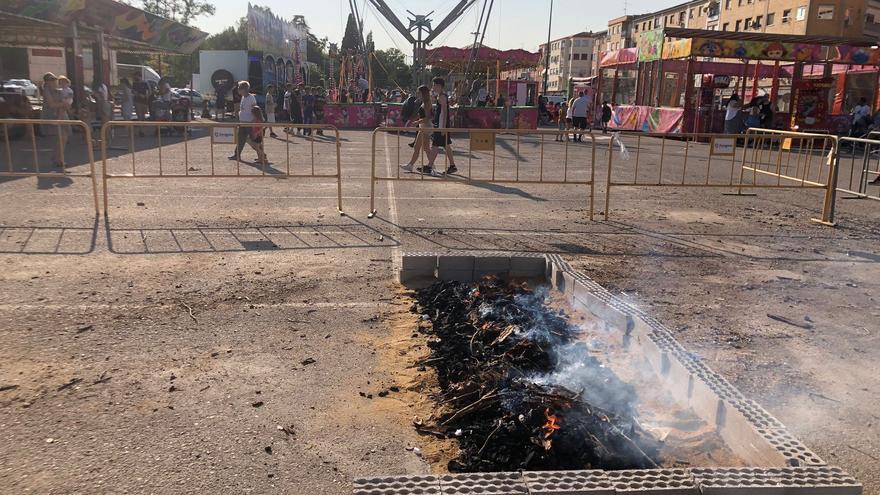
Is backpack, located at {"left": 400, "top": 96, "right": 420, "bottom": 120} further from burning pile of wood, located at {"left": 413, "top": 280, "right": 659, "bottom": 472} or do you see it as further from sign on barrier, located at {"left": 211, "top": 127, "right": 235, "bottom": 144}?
burning pile of wood, located at {"left": 413, "top": 280, "right": 659, "bottom": 472}

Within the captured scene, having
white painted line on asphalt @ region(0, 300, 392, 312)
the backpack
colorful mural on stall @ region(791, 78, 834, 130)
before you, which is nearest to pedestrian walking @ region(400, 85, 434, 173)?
the backpack

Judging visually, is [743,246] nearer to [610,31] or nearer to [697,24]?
[697,24]

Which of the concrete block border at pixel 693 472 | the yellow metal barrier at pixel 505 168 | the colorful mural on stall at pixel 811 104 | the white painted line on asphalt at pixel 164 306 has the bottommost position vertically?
the white painted line on asphalt at pixel 164 306

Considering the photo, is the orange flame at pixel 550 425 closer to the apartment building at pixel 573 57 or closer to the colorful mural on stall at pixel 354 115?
the colorful mural on stall at pixel 354 115

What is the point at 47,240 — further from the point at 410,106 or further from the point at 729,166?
the point at 729,166

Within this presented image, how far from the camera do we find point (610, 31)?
11625cm

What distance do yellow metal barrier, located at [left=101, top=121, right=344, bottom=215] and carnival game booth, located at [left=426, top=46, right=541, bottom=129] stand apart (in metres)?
7.14

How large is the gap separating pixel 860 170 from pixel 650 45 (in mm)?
13872

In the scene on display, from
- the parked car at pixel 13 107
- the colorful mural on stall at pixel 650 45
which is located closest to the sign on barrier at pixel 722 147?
the colorful mural on stall at pixel 650 45

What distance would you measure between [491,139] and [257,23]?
1556 inches

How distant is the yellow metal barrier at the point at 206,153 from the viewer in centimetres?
971

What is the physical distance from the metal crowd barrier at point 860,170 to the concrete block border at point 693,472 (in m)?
7.35

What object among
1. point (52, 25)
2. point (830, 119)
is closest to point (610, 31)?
point (830, 119)

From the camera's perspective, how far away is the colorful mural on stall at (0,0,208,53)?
74.4 feet
